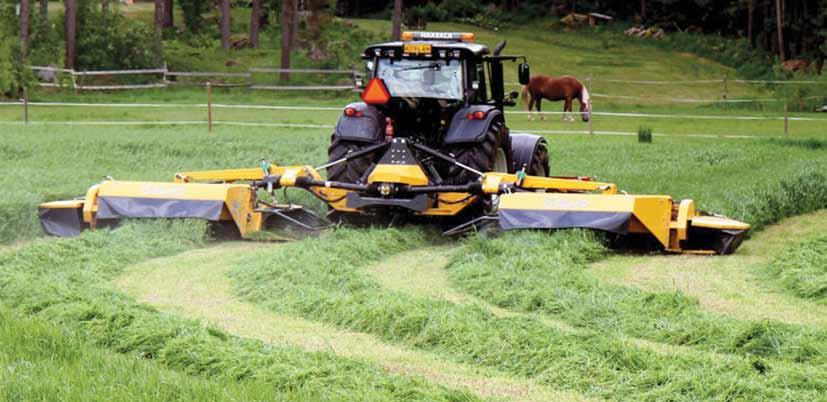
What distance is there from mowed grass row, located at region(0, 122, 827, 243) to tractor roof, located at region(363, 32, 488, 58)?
2.20 metres

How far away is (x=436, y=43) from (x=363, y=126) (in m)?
1.25

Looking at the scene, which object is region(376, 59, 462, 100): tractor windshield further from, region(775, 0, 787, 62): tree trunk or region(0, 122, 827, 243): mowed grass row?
region(775, 0, 787, 62): tree trunk

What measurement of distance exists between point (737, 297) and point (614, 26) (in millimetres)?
51661

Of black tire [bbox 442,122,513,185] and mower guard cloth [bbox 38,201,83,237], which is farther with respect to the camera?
black tire [bbox 442,122,513,185]

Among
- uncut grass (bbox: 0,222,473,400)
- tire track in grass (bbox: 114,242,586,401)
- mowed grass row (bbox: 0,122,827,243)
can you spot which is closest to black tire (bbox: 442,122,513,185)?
tire track in grass (bbox: 114,242,586,401)

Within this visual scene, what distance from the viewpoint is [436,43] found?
14141mm

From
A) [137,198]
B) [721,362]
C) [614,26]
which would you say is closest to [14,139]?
[137,198]

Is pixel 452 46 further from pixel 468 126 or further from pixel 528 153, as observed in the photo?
pixel 528 153

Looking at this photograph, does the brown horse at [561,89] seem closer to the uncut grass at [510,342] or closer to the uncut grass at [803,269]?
the uncut grass at [803,269]

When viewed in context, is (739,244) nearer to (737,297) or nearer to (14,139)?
(737,297)

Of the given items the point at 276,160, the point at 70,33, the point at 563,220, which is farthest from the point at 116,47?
the point at 563,220

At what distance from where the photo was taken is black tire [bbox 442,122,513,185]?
1332 centimetres

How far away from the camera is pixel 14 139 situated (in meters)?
21.6

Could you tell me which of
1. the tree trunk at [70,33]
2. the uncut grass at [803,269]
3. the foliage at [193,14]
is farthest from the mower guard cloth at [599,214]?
the foliage at [193,14]
